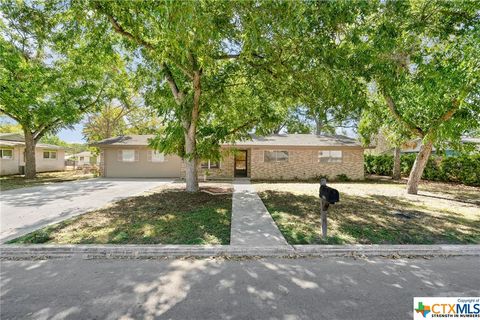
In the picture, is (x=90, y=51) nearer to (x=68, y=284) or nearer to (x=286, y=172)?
(x=68, y=284)

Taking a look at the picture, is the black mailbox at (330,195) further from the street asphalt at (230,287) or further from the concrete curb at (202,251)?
the street asphalt at (230,287)

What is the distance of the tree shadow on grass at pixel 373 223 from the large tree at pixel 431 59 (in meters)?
3.27

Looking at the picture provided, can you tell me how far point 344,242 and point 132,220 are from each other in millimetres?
5170

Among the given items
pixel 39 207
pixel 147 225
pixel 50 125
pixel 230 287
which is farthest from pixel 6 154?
pixel 230 287

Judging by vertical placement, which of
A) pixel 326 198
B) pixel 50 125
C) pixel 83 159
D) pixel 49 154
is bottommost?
pixel 326 198

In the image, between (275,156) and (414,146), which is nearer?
(275,156)

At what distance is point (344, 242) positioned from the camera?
4941 mm

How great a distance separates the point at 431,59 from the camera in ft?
25.5

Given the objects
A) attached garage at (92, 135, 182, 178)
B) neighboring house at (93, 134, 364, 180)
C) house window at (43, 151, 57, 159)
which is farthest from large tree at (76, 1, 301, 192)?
house window at (43, 151, 57, 159)

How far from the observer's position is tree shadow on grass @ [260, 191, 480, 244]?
5.17m

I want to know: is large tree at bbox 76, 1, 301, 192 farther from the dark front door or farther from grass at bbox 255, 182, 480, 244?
the dark front door

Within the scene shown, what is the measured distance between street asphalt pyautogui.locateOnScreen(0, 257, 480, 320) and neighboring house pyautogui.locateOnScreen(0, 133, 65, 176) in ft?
74.5

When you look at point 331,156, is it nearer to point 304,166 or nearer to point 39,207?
point 304,166

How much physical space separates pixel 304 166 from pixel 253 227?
12241 mm
